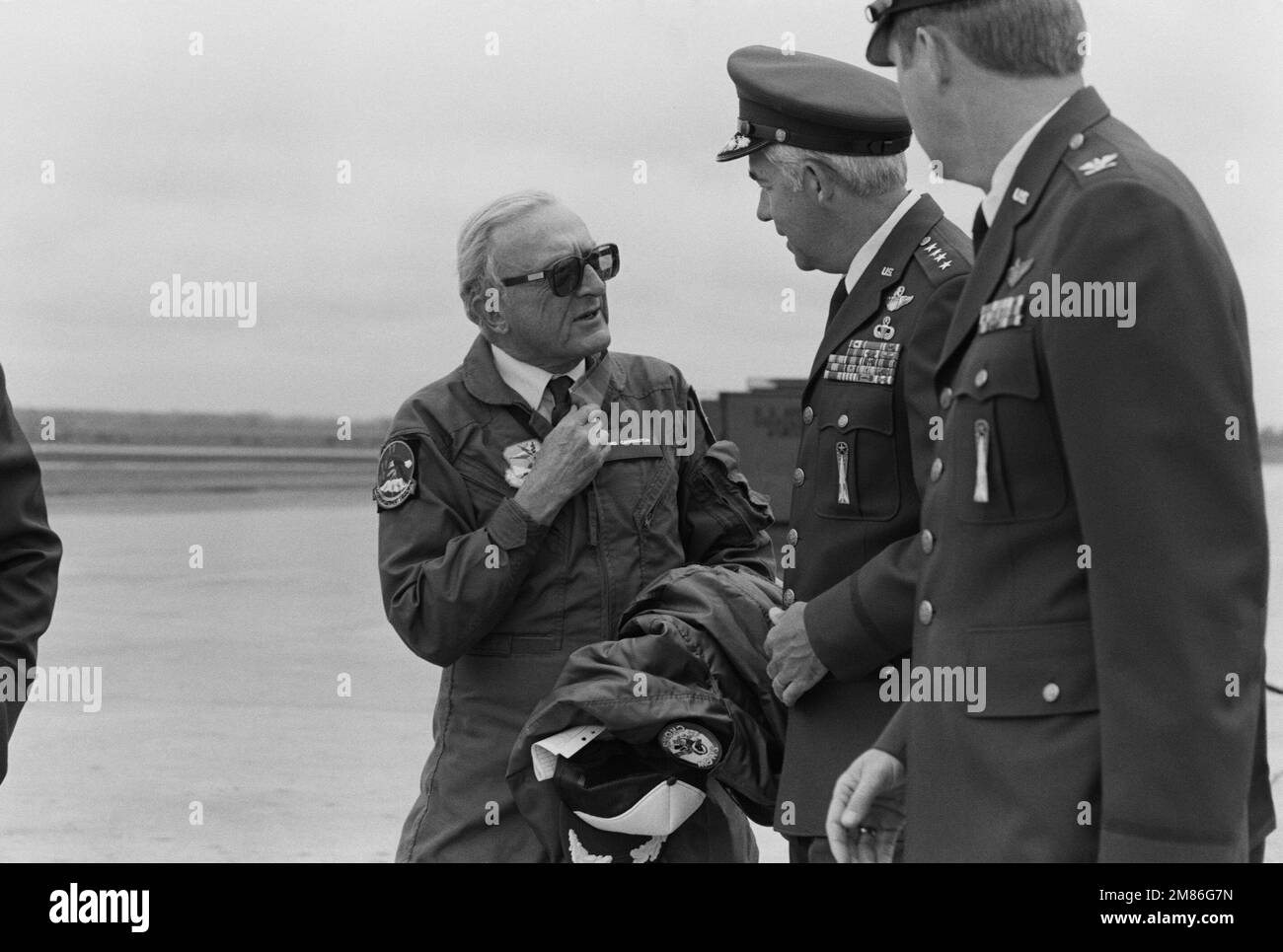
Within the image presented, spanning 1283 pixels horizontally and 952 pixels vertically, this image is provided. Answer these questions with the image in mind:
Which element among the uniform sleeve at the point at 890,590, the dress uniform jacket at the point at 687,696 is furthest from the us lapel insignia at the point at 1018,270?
the dress uniform jacket at the point at 687,696

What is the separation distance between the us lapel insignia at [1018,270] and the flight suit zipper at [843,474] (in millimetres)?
701

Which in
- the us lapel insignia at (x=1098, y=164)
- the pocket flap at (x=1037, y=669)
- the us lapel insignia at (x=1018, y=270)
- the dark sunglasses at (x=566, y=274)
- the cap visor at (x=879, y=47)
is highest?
the cap visor at (x=879, y=47)

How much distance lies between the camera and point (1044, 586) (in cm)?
179

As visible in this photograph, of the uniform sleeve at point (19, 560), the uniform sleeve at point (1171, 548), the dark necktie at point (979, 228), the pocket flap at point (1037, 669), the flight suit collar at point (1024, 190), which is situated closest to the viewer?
the uniform sleeve at point (1171, 548)

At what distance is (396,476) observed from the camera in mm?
3090

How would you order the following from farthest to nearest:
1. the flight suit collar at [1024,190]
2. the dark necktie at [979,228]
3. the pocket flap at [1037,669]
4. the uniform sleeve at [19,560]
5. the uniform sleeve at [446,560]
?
1. the uniform sleeve at [446,560]
2. the uniform sleeve at [19,560]
3. the dark necktie at [979,228]
4. the flight suit collar at [1024,190]
5. the pocket flap at [1037,669]

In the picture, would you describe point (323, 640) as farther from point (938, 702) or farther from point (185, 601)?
point (938, 702)

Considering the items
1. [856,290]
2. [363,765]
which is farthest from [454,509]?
[363,765]

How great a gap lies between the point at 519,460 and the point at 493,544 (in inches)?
8.3

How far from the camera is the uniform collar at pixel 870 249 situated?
266cm

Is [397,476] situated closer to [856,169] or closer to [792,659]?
[792,659]

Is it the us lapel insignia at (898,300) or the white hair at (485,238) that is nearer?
the us lapel insignia at (898,300)

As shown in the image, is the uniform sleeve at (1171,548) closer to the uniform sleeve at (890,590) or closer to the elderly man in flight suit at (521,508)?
the uniform sleeve at (890,590)
